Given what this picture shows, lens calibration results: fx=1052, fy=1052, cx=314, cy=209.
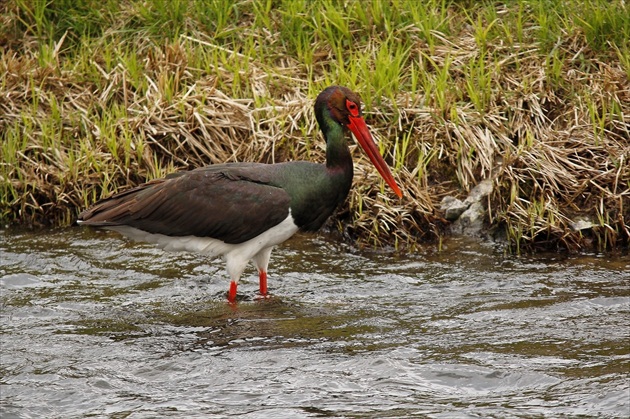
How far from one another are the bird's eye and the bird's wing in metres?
0.63

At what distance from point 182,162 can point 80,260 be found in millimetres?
1158

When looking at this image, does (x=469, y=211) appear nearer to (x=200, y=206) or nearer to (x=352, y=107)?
(x=352, y=107)

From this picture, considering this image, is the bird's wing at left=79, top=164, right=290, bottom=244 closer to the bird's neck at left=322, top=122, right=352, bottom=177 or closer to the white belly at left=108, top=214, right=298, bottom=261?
the white belly at left=108, top=214, right=298, bottom=261

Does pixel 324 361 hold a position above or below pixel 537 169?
below

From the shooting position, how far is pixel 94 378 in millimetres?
4941

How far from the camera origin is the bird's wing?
6195 millimetres

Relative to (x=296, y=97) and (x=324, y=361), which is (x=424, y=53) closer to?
(x=296, y=97)

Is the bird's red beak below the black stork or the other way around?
the other way around

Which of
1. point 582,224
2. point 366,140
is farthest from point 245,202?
point 582,224

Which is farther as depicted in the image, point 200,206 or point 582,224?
point 582,224

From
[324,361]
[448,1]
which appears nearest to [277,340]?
[324,361]

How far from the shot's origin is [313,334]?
5.56 m

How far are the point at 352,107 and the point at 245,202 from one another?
0.87 metres

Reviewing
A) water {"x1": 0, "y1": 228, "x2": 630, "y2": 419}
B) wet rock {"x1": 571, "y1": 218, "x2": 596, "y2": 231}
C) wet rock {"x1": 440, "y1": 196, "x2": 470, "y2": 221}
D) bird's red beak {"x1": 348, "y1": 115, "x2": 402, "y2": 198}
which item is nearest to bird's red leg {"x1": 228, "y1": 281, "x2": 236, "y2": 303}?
water {"x1": 0, "y1": 228, "x2": 630, "y2": 419}
